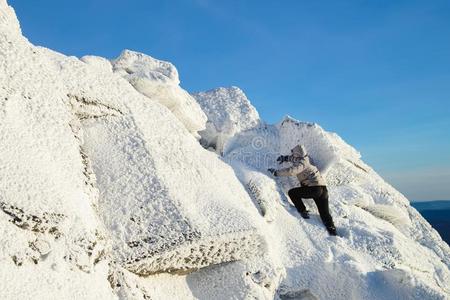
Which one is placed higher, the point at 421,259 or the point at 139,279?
the point at 139,279

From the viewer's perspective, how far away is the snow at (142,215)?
538 cm

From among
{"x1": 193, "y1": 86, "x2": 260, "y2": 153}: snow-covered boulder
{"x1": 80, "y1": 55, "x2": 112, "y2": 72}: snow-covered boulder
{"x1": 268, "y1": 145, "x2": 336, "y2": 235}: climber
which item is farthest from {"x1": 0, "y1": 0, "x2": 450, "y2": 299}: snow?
{"x1": 193, "y1": 86, "x2": 260, "y2": 153}: snow-covered boulder

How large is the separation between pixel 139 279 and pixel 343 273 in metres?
4.03

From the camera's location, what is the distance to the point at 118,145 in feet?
24.8

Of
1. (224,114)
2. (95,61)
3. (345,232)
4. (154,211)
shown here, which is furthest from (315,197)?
(95,61)

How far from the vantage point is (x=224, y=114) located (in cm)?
1352

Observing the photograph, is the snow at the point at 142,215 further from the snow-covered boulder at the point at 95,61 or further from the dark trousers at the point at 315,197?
the dark trousers at the point at 315,197

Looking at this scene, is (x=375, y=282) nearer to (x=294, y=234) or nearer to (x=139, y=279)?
(x=294, y=234)

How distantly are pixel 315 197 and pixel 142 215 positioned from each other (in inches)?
180

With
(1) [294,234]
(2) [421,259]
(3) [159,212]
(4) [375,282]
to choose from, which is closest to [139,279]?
(3) [159,212]

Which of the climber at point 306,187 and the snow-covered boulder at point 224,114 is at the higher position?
the snow-covered boulder at point 224,114

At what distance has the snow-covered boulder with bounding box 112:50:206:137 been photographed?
10.9 metres

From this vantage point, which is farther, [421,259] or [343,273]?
[421,259]

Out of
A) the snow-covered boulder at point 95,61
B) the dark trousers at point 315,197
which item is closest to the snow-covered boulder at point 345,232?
the dark trousers at point 315,197
